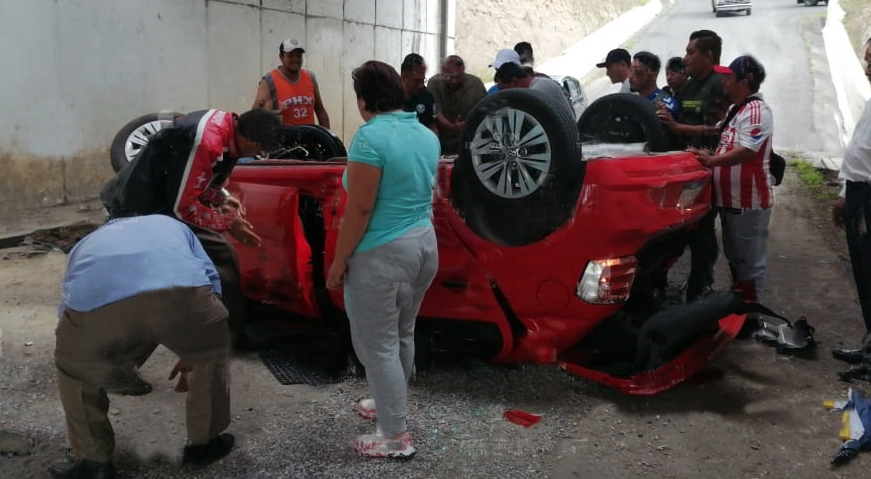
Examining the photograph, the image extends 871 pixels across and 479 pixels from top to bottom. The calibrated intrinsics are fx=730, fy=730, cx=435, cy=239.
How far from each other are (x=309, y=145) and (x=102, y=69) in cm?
375

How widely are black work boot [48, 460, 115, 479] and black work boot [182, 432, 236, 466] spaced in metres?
0.28

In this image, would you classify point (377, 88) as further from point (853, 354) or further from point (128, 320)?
point (853, 354)

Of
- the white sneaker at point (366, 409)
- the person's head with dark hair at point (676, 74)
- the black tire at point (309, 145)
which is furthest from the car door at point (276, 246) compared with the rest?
the person's head with dark hair at point (676, 74)

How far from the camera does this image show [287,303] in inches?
161

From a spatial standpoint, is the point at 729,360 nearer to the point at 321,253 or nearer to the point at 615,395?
the point at 615,395

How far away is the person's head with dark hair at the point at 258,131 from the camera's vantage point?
318 cm

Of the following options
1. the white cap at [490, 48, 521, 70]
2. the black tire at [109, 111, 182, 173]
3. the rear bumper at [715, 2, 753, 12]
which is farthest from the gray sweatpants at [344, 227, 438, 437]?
the rear bumper at [715, 2, 753, 12]

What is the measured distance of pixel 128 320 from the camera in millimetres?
2551

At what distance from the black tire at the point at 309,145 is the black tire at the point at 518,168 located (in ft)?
4.43

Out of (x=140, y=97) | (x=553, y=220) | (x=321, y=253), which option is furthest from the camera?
(x=140, y=97)

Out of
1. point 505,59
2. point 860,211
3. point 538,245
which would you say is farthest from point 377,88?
point 860,211

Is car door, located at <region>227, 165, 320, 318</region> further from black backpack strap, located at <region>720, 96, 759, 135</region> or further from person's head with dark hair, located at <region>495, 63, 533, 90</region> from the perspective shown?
black backpack strap, located at <region>720, 96, 759, 135</region>

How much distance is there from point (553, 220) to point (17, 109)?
536cm

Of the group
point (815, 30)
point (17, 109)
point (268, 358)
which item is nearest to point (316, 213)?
point (268, 358)
